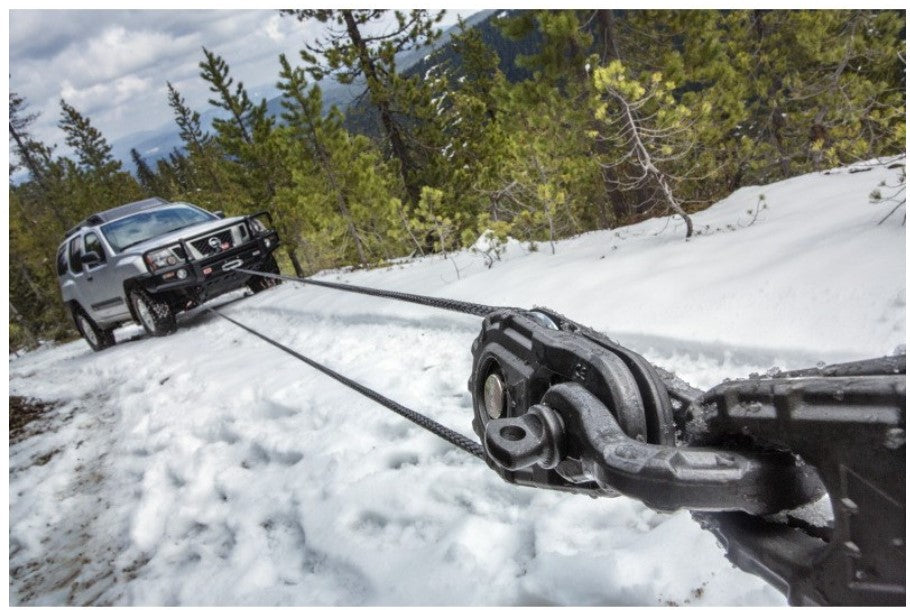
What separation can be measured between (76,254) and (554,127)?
1094 cm

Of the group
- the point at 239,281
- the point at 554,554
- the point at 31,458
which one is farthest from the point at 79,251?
the point at 554,554

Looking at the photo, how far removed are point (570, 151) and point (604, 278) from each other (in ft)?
34.7

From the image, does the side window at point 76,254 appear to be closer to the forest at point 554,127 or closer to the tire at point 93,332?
the tire at point 93,332

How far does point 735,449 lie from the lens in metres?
0.88

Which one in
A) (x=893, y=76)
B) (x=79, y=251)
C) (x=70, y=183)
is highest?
(x=70, y=183)

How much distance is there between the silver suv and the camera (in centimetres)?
865

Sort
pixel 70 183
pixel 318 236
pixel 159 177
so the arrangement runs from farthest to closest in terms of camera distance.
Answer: pixel 159 177
pixel 70 183
pixel 318 236

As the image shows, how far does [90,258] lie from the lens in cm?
926

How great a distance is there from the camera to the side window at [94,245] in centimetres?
948

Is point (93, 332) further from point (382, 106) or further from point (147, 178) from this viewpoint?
point (147, 178)

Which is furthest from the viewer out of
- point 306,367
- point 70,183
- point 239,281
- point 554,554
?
point 70,183

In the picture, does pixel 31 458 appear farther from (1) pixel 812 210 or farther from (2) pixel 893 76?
(2) pixel 893 76

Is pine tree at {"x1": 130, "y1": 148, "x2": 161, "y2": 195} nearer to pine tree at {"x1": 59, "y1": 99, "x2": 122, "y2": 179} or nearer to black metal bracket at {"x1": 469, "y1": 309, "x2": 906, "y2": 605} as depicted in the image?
pine tree at {"x1": 59, "y1": 99, "x2": 122, "y2": 179}

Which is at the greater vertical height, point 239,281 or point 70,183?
point 70,183
